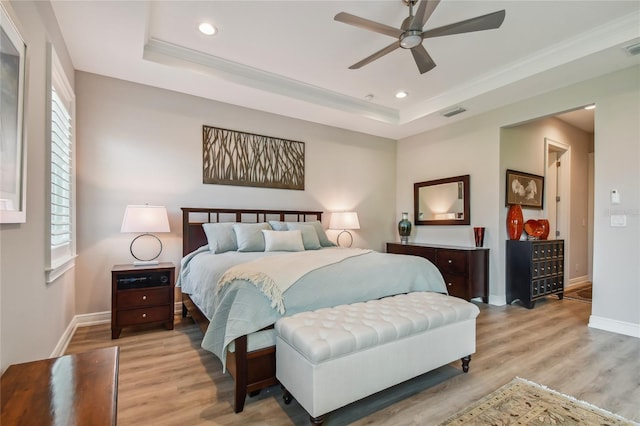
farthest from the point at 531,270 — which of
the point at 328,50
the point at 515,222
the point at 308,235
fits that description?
the point at 328,50

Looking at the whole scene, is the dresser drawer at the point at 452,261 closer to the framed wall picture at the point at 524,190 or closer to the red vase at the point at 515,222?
the red vase at the point at 515,222

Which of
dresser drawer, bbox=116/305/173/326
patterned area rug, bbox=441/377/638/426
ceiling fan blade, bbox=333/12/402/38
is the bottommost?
patterned area rug, bbox=441/377/638/426

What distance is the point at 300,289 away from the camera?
6.61 ft

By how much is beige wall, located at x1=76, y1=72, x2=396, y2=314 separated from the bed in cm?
89

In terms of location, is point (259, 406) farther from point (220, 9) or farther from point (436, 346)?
point (220, 9)

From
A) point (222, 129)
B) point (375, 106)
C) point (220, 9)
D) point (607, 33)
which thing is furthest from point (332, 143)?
point (607, 33)

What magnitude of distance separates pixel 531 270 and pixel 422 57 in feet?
10.2

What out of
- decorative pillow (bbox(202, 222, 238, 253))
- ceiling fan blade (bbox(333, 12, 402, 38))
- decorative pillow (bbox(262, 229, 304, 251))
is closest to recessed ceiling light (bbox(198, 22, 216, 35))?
ceiling fan blade (bbox(333, 12, 402, 38))

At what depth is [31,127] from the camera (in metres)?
1.72

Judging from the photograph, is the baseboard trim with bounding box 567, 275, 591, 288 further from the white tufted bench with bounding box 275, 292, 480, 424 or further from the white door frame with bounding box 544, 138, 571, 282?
the white tufted bench with bounding box 275, 292, 480, 424

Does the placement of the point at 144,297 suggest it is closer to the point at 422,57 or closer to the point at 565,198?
the point at 422,57

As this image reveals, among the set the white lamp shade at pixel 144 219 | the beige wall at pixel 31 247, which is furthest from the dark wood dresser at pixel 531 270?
the beige wall at pixel 31 247

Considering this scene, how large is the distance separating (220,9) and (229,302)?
93.9 inches

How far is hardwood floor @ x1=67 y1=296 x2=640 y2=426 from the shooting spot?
1.73 meters
